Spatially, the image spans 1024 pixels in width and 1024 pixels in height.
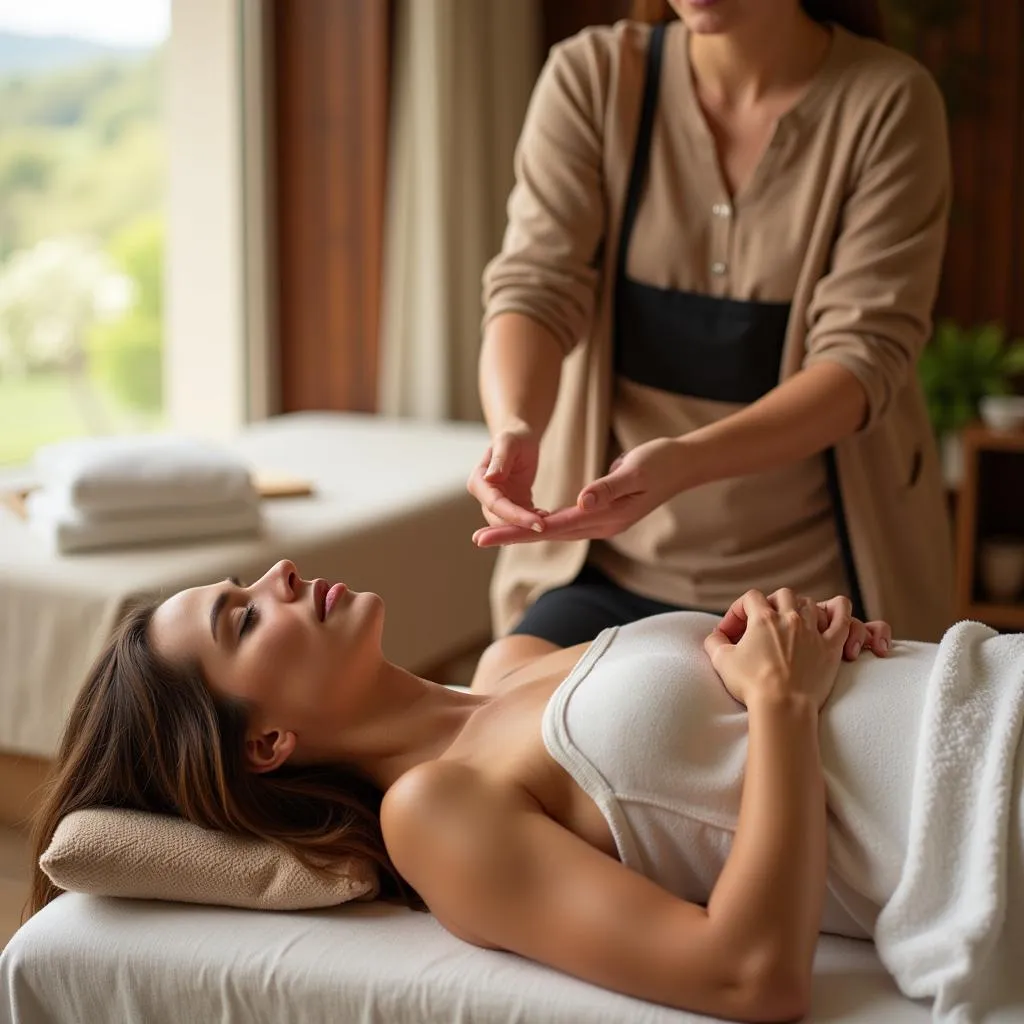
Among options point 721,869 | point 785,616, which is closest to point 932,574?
point 785,616

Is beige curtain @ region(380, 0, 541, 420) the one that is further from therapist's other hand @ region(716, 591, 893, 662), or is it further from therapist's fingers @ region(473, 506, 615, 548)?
therapist's other hand @ region(716, 591, 893, 662)

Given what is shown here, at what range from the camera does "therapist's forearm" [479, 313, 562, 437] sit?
1.96 meters

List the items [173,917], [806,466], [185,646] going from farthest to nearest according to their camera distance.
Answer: [806,466] < [185,646] < [173,917]

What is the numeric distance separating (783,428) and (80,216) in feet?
9.95

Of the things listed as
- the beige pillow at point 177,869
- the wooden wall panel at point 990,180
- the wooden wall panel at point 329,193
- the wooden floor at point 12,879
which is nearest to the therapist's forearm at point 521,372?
the beige pillow at point 177,869

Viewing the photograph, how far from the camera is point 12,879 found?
2775 mm

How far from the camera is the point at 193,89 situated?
4.56m

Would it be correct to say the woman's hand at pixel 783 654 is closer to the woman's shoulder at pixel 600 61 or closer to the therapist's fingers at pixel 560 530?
the therapist's fingers at pixel 560 530

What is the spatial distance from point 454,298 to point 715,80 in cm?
256

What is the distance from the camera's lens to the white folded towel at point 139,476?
2.97 meters

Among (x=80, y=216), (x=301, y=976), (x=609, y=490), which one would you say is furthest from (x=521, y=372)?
(x=80, y=216)

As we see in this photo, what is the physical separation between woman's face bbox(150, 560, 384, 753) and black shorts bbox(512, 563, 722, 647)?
1.10ft

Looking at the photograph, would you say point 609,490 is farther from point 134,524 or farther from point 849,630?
point 134,524

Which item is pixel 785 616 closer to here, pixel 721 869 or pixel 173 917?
pixel 721 869
